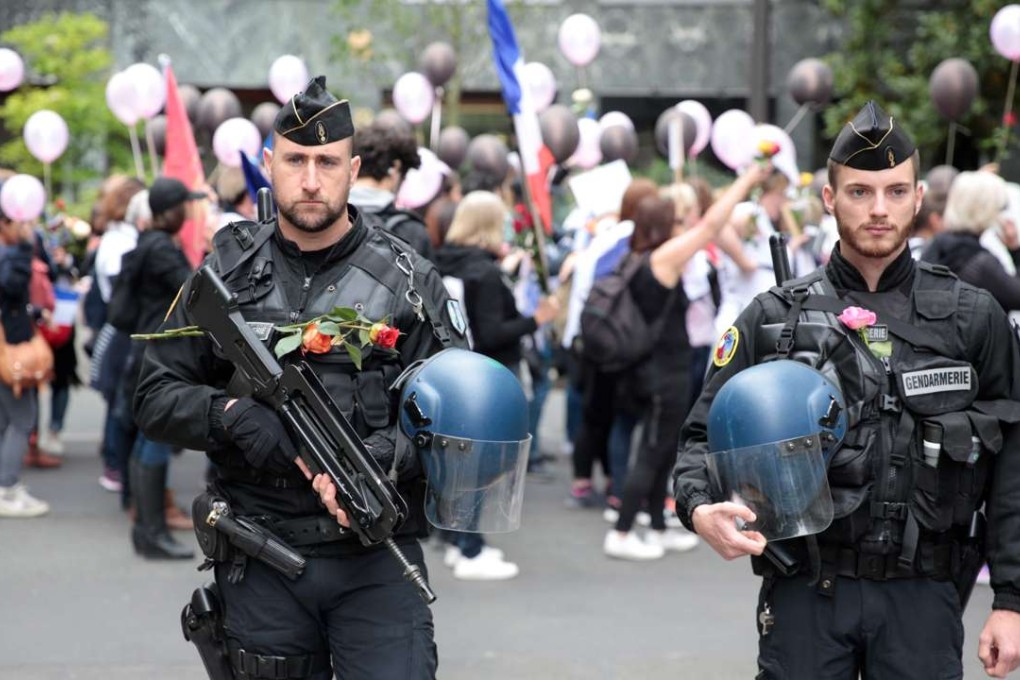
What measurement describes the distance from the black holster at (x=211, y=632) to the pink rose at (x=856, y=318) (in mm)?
1673

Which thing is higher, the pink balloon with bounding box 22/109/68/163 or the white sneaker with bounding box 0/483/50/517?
the pink balloon with bounding box 22/109/68/163

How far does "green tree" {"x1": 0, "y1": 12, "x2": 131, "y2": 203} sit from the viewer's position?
17.5m

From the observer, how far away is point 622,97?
21.0 meters

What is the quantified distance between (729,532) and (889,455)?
19.0 inches

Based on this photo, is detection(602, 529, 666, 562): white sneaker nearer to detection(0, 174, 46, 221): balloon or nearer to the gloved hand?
detection(0, 174, 46, 221): balloon

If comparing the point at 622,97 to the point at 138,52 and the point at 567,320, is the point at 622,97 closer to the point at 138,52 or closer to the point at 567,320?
the point at 138,52

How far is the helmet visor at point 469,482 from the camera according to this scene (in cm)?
321

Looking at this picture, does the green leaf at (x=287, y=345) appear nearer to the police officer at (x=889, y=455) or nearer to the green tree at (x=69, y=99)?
the police officer at (x=889, y=455)

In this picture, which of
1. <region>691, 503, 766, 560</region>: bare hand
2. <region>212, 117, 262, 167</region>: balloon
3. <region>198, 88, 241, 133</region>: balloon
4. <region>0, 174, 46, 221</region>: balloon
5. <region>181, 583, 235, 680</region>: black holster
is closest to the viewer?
<region>691, 503, 766, 560</region>: bare hand

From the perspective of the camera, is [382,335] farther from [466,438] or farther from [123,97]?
[123,97]

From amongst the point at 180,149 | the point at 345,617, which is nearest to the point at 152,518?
the point at 180,149

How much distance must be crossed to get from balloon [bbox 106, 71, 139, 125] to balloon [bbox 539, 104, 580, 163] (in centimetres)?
291

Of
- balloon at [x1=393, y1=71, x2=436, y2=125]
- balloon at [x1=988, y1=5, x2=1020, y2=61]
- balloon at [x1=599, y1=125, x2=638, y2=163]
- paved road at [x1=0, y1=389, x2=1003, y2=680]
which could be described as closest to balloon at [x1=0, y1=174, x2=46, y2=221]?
paved road at [x1=0, y1=389, x2=1003, y2=680]

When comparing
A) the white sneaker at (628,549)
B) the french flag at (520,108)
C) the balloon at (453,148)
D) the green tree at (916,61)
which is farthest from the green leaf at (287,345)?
the green tree at (916,61)
